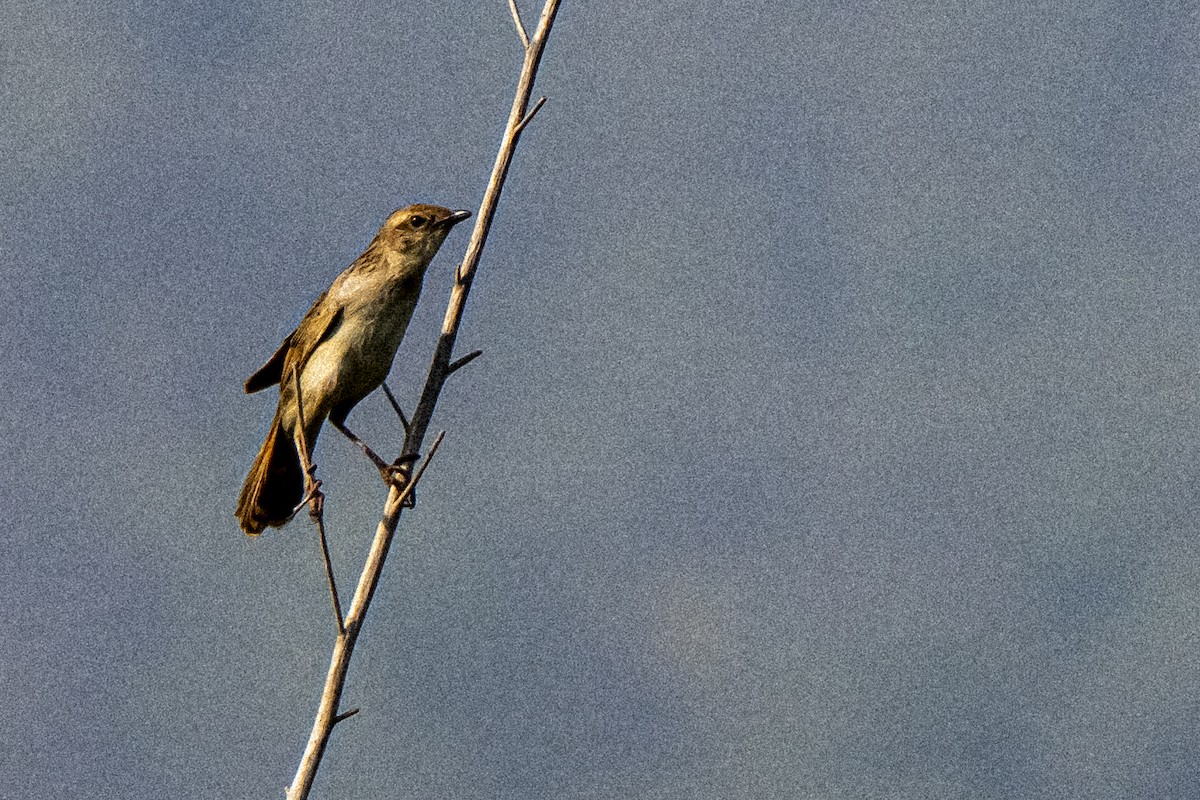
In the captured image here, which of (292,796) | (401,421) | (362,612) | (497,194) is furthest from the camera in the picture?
(401,421)

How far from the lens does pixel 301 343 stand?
1068 cm

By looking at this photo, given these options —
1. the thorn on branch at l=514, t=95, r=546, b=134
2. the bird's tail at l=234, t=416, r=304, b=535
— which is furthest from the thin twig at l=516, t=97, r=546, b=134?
the bird's tail at l=234, t=416, r=304, b=535

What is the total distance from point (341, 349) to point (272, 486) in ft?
4.05

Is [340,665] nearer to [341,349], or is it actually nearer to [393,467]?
[393,467]

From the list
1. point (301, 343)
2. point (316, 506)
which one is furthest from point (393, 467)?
point (301, 343)

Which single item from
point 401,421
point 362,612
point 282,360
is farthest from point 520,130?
point 282,360

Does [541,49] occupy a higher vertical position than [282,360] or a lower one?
higher

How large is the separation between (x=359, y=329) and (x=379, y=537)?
336cm

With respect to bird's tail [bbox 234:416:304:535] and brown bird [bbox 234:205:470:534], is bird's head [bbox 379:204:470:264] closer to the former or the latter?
brown bird [bbox 234:205:470:534]

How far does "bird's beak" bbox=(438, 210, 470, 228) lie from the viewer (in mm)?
10859

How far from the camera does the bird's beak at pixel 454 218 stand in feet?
35.6

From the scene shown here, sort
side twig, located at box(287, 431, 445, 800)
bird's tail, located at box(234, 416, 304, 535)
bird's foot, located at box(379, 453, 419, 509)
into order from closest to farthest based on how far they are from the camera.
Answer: side twig, located at box(287, 431, 445, 800), bird's foot, located at box(379, 453, 419, 509), bird's tail, located at box(234, 416, 304, 535)

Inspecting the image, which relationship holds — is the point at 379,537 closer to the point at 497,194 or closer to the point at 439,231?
the point at 497,194

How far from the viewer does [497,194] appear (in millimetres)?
7539
